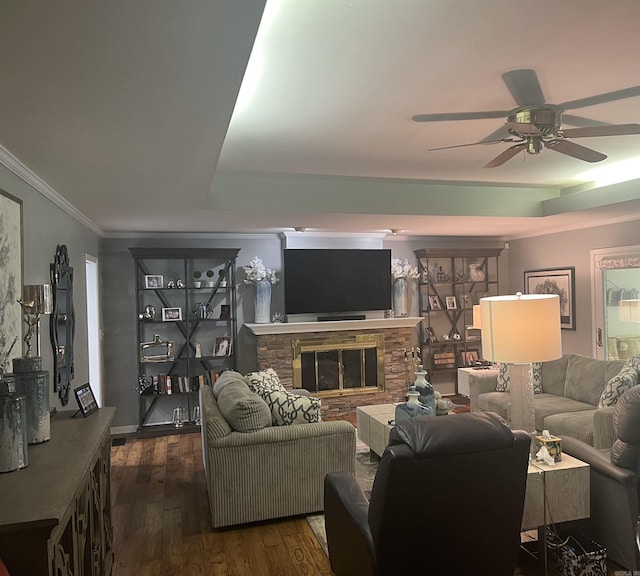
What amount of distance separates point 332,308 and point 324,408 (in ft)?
4.13

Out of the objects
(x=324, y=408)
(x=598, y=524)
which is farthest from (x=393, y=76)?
(x=324, y=408)

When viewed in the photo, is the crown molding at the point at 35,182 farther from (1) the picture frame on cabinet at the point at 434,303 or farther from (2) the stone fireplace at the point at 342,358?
(1) the picture frame on cabinet at the point at 434,303

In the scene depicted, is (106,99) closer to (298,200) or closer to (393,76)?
(393,76)

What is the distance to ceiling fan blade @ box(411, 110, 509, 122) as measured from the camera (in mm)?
2896

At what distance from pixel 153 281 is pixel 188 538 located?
10.7ft

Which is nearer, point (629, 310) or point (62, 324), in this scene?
point (62, 324)

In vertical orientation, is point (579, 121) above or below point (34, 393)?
above

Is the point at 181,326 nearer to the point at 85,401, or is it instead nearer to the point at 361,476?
the point at 361,476

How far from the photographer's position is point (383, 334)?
6.63m

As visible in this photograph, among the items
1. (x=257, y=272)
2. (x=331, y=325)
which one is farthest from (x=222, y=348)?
(x=331, y=325)

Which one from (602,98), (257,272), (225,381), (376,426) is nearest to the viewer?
(602,98)

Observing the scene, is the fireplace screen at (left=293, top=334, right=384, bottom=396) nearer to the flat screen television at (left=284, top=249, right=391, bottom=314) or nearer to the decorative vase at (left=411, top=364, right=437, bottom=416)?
the flat screen television at (left=284, top=249, right=391, bottom=314)

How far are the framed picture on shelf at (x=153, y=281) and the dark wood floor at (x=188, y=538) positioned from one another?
7.10 feet

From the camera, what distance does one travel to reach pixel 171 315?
5.89 m
